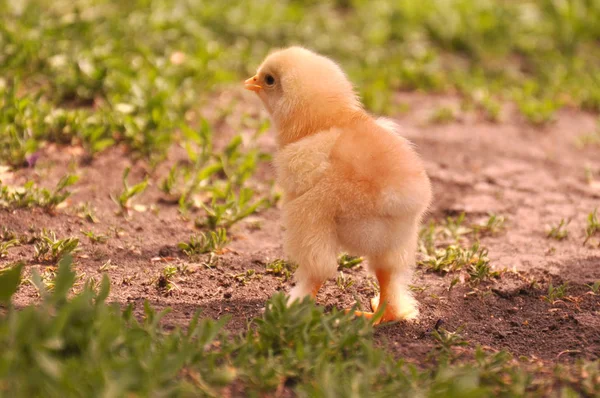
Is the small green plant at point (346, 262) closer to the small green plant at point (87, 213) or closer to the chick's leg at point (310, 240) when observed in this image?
the chick's leg at point (310, 240)

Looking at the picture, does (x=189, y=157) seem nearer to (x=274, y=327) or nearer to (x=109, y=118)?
(x=109, y=118)

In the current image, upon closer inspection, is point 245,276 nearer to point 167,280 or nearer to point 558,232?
point 167,280

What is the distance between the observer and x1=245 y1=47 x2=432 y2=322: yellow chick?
4.06 metres

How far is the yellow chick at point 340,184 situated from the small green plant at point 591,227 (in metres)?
1.83

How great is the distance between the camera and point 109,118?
6.46m

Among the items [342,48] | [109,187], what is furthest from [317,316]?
[342,48]

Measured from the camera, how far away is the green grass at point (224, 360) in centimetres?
316

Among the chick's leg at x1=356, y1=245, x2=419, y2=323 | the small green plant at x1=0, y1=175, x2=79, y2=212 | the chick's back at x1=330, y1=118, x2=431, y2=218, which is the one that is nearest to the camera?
the chick's back at x1=330, y1=118, x2=431, y2=218

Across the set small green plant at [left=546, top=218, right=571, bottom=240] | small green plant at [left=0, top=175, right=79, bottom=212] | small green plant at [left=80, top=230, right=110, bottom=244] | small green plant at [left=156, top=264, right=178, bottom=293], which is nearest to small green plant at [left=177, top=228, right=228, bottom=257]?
small green plant at [left=156, top=264, right=178, bottom=293]

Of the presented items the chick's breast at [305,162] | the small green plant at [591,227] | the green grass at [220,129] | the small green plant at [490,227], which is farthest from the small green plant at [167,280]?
the small green plant at [591,227]

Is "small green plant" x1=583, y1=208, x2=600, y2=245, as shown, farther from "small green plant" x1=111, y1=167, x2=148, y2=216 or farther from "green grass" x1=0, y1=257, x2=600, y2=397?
"small green plant" x1=111, y1=167, x2=148, y2=216

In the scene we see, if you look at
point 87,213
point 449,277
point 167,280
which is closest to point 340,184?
point 167,280

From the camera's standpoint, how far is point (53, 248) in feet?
16.1

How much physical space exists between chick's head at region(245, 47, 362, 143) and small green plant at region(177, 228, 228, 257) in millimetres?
974
